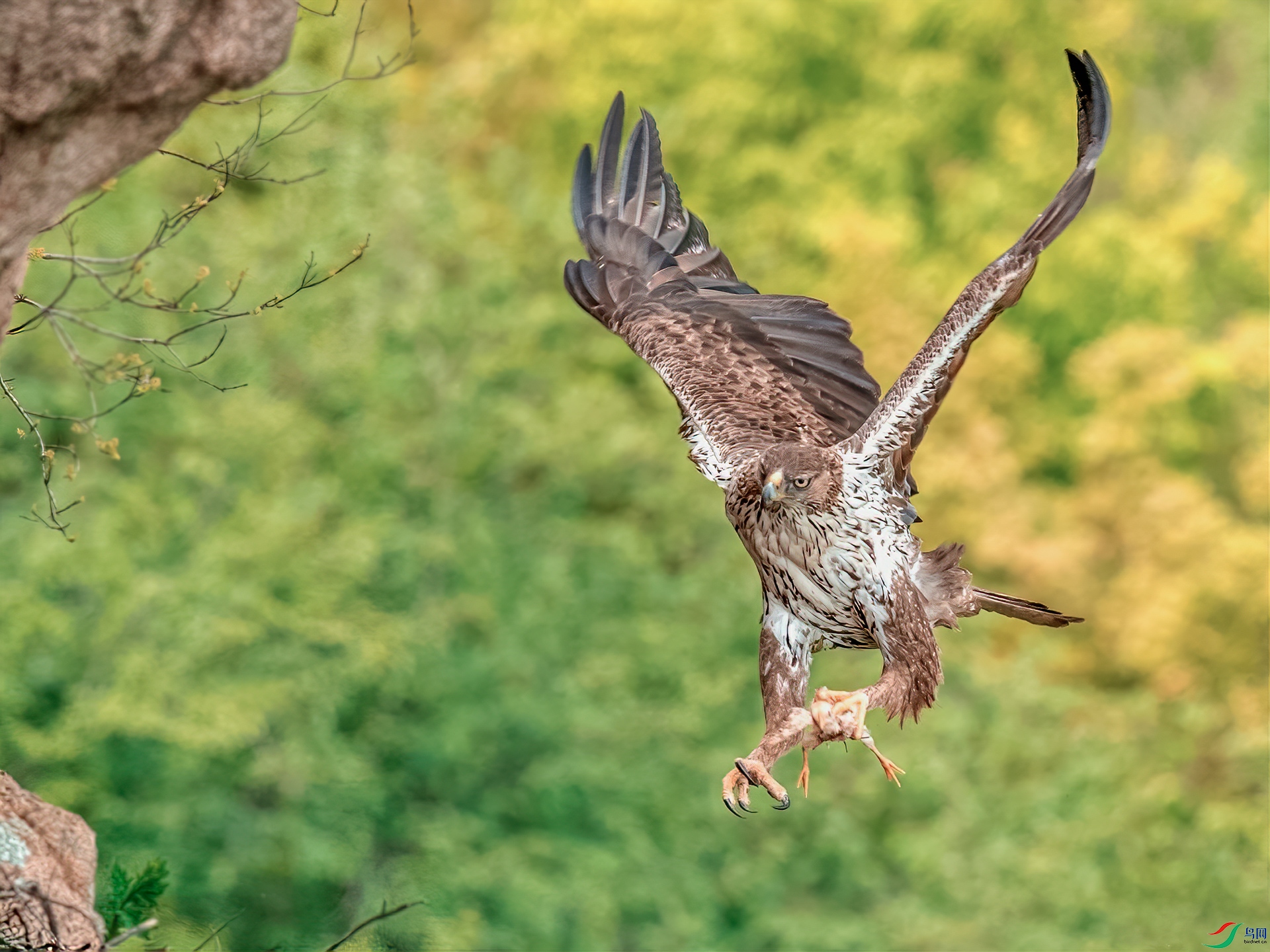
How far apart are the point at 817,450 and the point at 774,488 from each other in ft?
1.03

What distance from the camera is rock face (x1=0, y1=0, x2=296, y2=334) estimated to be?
136 inches

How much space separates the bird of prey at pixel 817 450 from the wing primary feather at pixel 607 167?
3cm

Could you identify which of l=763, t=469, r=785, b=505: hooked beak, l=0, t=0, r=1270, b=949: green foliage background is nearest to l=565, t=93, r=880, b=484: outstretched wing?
l=763, t=469, r=785, b=505: hooked beak

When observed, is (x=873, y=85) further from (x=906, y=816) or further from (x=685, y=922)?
(x=685, y=922)

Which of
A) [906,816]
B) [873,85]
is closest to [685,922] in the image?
[906,816]

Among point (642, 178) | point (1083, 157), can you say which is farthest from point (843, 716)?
point (642, 178)

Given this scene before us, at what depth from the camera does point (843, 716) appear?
5.09 metres

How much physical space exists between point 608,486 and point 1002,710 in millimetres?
5396

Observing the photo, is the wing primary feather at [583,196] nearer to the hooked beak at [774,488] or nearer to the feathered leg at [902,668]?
the hooked beak at [774,488]

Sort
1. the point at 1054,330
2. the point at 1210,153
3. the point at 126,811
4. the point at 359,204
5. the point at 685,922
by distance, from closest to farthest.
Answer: the point at 126,811 → the point at 685,922 → the point at 359,204 → the point at 1054,330 → the point at 1210,153

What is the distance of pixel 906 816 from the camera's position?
1677 centimetres

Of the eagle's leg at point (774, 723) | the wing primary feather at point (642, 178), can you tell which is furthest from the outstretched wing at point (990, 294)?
the wing primary feather at point (642, 178)

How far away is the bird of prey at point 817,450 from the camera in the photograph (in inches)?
199

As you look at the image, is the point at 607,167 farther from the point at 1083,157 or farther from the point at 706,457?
the point at 1083,157
